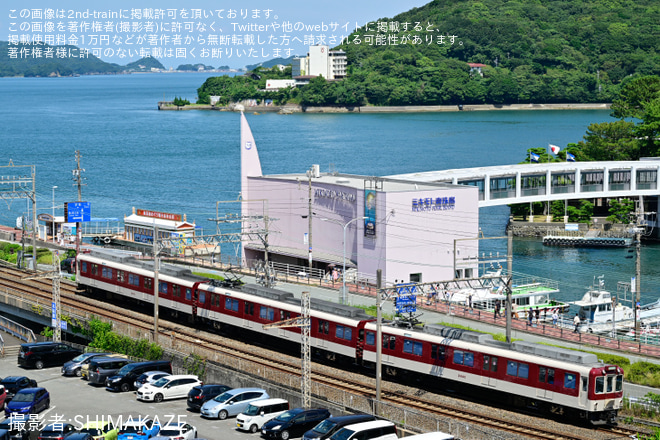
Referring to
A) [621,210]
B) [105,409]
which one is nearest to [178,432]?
[105,409]

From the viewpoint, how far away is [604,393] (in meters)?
28.3

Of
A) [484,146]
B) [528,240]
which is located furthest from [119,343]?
[484,146]

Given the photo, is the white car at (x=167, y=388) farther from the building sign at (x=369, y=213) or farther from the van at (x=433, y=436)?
the building sign at (x=369, y=213)

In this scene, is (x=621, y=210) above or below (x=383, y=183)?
below

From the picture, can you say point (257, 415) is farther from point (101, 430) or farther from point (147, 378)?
point (147, 378)

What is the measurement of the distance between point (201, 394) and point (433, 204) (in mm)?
24785

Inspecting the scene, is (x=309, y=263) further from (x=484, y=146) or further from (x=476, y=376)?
(x=484, y=146)

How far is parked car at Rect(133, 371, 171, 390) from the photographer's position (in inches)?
1287

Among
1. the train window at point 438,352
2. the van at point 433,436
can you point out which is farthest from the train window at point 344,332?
the van at point 433,436

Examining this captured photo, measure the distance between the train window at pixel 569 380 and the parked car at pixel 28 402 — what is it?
17.6 m

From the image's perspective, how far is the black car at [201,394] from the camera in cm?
3069

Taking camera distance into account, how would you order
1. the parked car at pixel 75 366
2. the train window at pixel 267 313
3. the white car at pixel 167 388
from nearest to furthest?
the white car at pixel 167 388
the parked car at pixel 75 366
the train window at pixel 267 313

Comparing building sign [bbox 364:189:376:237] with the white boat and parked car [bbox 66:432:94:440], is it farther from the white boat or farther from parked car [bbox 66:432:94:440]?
parked car [bbox 66:432:94:440]

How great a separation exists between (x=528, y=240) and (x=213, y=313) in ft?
167
